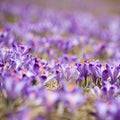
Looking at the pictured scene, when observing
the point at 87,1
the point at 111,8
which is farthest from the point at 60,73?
the point at 87,1

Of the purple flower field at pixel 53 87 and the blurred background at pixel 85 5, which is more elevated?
the blurred background at pixel 85 5

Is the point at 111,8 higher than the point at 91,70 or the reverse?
higher

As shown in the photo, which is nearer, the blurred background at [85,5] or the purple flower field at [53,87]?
the purple flower field at [53,87]

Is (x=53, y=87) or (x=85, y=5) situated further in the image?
(x=85, y=5)

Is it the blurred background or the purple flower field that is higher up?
the blurred background

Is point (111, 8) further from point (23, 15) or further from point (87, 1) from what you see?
point (23, 15)

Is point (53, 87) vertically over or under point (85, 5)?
under

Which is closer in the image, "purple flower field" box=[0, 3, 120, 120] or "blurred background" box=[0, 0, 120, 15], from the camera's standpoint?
"purple flower field" box=[0, 3, 120, 120]

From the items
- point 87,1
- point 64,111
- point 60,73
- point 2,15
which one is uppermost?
point 87,1
